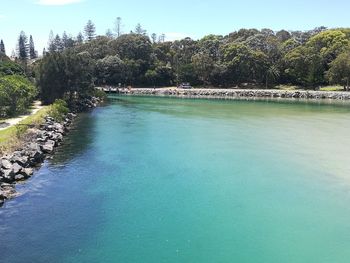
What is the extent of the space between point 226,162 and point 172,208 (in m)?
9.33

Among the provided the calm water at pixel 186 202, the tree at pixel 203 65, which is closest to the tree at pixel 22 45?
the tree at pixel 203 65

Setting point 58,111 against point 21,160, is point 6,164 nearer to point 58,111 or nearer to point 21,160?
point 21,160

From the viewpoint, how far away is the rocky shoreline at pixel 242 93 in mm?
80000

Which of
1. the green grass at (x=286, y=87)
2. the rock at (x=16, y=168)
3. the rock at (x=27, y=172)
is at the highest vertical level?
the green grass at (x=286, y=87)

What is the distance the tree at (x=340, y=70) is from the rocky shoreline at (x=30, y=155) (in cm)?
5996

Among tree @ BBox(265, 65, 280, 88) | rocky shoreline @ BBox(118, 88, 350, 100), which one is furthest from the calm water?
tree @ BBox(265, 65, 280, 88)

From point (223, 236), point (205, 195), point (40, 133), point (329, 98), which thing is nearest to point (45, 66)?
point (40, 133)

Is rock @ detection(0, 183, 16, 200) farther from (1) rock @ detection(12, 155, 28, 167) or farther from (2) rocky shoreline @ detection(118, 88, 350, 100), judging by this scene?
(2) rocky shoreline @ detection(118, 88, 350, 100)

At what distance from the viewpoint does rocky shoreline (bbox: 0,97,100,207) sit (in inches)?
861

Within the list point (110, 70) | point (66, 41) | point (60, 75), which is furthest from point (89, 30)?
point (60, 75)

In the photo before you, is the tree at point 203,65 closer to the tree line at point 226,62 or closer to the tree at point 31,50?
the tree line at point 226,62

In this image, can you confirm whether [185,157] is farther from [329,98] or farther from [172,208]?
[329,98]

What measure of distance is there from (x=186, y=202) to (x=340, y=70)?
70259 millimetres

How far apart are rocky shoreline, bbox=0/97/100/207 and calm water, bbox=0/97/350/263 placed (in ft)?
2.33
